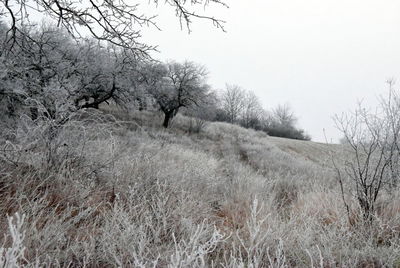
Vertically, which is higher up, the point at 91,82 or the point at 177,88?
the point at 177,88

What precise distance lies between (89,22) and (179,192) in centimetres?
263

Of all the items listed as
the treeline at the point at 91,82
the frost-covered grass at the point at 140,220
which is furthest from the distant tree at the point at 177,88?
the frost-covered grass at the point at 140,220

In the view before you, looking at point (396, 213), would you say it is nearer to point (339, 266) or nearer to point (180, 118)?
point (339, 266)

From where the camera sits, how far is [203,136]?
25750 millimetres

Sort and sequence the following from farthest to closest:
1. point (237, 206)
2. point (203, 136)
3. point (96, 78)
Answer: point (203, 136) → point (96, 78) → point (237, 206)

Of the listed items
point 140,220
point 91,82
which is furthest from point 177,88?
point 140,220

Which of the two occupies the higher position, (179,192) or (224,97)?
(224,97)

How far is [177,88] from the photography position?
25.8 metres

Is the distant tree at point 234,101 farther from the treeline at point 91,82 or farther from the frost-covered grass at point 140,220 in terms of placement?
the frost-covered grass at point 140,220

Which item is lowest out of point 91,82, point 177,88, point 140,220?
point 140,220

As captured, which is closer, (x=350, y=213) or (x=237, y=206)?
(x=350, y=213)

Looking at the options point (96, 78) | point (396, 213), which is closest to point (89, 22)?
point (396, 213)

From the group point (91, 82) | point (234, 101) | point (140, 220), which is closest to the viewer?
point (140, 220)

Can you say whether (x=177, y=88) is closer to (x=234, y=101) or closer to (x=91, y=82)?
(x=91, y=82)
